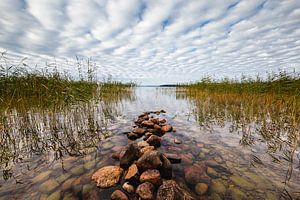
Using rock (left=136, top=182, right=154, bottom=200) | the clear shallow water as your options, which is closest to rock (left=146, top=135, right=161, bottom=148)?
the clear shallow water

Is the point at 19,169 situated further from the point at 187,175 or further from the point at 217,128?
the point at 217,128

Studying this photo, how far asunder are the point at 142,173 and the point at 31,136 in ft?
13.5

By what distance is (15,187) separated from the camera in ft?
9.44

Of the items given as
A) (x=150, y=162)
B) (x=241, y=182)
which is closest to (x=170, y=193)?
(x=150, y=162)

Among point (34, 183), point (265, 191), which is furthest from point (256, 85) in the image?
point (34, 183)

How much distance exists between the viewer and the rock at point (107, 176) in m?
2.94

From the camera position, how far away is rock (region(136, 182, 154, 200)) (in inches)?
98.9

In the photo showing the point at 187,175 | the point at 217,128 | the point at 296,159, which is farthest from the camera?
the point at 217,128

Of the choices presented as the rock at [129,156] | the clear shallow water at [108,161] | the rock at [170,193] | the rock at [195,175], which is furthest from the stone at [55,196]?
the rock at [195,175]

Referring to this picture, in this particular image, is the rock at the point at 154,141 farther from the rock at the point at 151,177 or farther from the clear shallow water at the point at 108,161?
the rock at the point at 151,177

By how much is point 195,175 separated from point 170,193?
97cm

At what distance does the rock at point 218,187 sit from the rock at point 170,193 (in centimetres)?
56

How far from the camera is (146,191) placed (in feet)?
8.41

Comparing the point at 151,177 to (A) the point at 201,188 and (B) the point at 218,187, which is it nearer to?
(A) the point at 201,188
